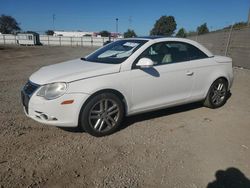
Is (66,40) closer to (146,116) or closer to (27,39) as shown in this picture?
(27,39)

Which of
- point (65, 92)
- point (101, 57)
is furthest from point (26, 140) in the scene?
point (101, 57)

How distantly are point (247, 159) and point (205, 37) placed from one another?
20185mm

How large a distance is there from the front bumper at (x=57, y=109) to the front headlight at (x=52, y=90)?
61 mm

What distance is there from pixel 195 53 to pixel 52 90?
299cm

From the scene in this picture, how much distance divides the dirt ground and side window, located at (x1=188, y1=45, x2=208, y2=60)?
1.19 m

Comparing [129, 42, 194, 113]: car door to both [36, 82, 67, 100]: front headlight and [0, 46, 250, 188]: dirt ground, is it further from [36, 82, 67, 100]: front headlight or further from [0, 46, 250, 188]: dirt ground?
[36, 82, 67, 100]: front headlight

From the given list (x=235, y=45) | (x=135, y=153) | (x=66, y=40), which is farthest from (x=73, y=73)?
(x=66, y=40)

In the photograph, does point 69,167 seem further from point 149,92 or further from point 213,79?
point 213,79

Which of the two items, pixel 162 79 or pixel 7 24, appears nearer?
pixel 162 79

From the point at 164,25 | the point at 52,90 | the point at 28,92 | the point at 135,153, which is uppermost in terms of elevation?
the point at 164,25

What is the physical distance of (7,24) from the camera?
11238 centimetres

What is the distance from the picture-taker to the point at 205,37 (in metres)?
22.5

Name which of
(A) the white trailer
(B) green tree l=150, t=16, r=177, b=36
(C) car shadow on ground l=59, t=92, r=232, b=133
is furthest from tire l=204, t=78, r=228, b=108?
(B) green tree l=150, t=16, r=177, b=36

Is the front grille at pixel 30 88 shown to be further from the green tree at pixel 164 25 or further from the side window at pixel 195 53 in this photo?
the green tree at pixel 164 25
